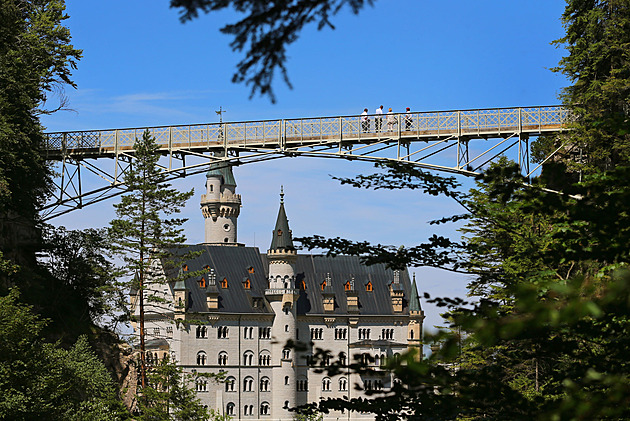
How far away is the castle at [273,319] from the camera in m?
106

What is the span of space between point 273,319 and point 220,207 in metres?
20.5

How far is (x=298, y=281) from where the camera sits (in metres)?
118

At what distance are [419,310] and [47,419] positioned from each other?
8893cm

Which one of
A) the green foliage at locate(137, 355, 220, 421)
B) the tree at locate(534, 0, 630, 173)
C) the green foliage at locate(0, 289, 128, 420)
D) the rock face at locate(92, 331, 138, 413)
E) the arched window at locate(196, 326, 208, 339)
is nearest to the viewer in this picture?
the green foliage at locate(0, 289, 128, 420)

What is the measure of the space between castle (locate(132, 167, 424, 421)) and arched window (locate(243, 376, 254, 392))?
2.9 inches

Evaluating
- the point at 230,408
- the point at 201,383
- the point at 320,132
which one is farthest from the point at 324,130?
the point at 230,408

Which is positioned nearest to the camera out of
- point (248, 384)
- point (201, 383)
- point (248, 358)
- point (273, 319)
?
point (201, 383)

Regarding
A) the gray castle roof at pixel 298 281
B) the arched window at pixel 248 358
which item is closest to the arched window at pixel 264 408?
the arched window at pixel 248 358

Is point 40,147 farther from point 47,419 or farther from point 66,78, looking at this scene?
point 47,419

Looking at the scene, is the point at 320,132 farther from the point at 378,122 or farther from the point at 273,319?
the point at 273,319

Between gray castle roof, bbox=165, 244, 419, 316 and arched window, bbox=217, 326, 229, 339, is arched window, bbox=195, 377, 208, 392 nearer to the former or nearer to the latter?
arched window, bbox=217, 326, 229, 339

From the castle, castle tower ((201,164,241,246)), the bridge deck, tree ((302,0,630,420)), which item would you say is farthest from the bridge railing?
castle tower ((201,164,241,246))

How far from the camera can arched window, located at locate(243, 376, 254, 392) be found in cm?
10629

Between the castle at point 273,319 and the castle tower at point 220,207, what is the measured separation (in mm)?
2502
